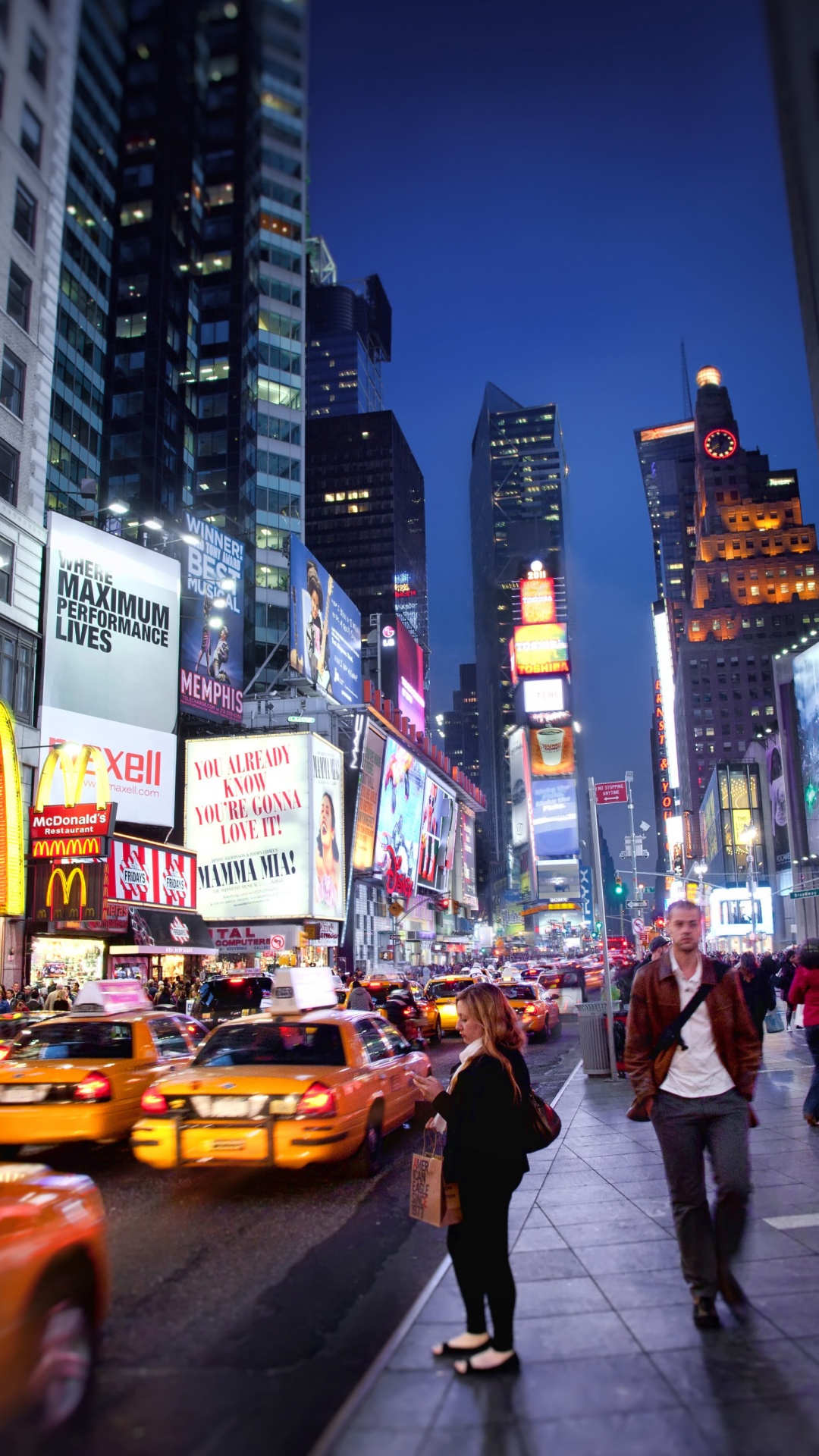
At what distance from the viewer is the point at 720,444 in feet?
543

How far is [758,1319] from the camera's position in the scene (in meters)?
4.57

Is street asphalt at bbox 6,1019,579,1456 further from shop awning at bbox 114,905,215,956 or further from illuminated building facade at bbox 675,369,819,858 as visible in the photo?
illuminated building facade at bbox 675,369,819,858

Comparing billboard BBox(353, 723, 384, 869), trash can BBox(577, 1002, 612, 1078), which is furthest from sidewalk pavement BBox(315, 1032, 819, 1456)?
billboard BBox(353, 723, 384, 869)

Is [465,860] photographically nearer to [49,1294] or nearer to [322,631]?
[322,631]

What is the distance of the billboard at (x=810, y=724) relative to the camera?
63188mm

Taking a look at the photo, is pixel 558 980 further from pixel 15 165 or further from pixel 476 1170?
pixel 476 1170

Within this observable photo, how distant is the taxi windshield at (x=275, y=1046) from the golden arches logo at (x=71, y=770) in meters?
20.5

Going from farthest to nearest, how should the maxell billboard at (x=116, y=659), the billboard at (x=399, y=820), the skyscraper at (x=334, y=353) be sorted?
the skyscraper at (x=334, y=353) < the billboard at (x=399, y=820) < the maxell billboard at (x=116, y=659)

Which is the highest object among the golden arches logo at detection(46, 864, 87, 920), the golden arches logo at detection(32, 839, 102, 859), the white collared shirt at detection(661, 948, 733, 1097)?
the golden arches logo at detection(32, 839, 102, 859)

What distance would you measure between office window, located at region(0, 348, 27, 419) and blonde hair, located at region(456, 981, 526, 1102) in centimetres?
2800

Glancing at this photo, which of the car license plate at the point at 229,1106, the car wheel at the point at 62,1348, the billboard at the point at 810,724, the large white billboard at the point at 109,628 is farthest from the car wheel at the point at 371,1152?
the billboard at the point at 810,724

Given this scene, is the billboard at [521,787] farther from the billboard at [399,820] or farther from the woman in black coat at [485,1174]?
the woman in black coat at [485,1174]

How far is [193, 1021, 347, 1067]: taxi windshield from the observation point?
344 inches

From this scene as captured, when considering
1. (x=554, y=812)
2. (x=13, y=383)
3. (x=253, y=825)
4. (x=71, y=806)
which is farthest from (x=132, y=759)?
(x=554, y=812)
